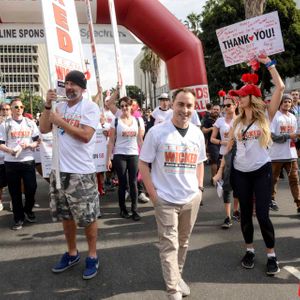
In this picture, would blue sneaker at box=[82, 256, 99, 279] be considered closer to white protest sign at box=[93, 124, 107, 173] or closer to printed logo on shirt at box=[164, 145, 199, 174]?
printed logo on shirt at box=[164, 145, 199, 174]

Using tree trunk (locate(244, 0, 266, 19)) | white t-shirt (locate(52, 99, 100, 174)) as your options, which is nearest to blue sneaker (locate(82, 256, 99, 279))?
white t-shirt (locate(52, 99, 100, 174))

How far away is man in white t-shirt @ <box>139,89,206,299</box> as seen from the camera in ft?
9.82

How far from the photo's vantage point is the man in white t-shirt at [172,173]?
9.82ft

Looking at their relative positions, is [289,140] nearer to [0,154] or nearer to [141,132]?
[141,132]

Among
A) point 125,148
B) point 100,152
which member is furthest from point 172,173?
point 100,152

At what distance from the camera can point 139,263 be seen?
4.02 metres

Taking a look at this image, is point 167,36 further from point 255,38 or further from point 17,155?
point 17,155

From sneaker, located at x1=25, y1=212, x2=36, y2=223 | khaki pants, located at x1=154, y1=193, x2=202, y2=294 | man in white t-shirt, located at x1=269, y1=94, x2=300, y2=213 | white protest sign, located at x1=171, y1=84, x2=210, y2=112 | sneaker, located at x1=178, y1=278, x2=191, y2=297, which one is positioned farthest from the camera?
white protest sign, located at x1=171, y1=84, x2=210, y2=112

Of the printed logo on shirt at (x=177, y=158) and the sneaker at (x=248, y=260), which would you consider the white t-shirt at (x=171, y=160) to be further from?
the sneaker at (x=248, y=260)

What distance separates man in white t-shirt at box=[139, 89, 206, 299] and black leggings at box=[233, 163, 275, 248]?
854 mm

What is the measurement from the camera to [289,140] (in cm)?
571

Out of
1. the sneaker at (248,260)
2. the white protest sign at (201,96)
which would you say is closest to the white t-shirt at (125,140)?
the white protest sign at (201,96)

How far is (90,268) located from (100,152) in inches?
134

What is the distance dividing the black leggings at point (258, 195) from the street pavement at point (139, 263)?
43 centimetres
